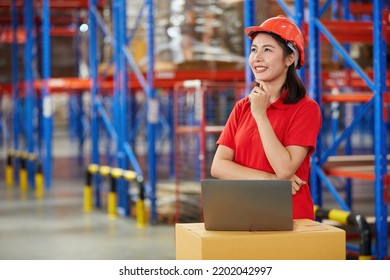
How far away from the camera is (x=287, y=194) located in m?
2.97

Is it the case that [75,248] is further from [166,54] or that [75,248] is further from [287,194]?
[287,194]

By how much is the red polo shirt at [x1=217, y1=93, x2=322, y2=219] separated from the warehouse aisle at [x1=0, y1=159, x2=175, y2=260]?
4.34 meters

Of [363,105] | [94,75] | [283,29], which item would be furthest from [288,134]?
[94,75]

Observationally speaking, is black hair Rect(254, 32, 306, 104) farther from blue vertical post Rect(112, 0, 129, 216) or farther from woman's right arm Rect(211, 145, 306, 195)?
blue vertical post Rect(112, 0, 129, 216)

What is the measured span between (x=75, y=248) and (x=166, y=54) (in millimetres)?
4504

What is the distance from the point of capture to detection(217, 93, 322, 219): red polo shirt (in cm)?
337

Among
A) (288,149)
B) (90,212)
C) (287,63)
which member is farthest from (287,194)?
(90,212)

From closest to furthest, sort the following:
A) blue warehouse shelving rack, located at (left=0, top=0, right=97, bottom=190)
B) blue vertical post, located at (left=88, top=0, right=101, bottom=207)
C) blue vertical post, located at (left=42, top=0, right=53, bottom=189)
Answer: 1. blue vertical post, located at (left=88, top=0, right=101, bottom=207)
2. blue vertical post, located at (left=42, top=0, right=53, bottom=189)
3. blue warehouse shelving rack, located at (left=0, top=0, right=97, bottom=190)

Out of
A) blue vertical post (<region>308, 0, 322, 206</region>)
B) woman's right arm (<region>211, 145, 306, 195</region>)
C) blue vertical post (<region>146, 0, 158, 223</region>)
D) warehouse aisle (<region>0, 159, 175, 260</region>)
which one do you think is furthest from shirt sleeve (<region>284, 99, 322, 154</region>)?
blue vertical post (<region>146, 0, 158, 223</region>)

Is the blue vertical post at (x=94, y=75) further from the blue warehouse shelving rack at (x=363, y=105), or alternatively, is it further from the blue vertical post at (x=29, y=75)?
the blue warehouse shelving rack at (x=363, y=105)

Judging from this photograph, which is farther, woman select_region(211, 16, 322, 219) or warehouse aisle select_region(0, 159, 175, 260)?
warehouse aisle select_region(0, 159, 175, 260)

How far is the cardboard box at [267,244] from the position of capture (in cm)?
294

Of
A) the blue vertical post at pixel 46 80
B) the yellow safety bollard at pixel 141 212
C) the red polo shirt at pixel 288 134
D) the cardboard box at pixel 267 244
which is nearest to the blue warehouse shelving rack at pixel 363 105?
the yellow safety bollard at pixel 141 212
